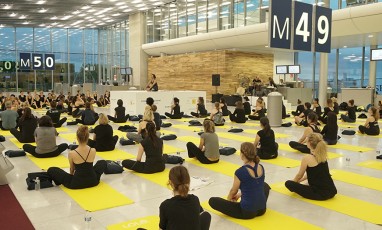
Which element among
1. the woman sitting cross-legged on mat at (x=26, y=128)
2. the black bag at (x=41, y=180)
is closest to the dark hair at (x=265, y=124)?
the black bag at (x=41, y=180)

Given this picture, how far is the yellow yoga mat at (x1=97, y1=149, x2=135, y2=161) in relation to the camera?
9510 millimetres

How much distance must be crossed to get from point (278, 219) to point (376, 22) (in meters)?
16.9

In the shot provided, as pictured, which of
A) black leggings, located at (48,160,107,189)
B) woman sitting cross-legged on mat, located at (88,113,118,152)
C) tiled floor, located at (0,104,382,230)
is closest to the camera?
tiled floor, located at (0,104,382,230)

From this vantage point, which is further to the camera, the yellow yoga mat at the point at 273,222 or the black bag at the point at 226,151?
the black bag at the point at 226,151

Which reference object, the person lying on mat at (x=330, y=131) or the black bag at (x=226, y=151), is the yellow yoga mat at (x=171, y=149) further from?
the person lying on mat at (x=330, y=131)

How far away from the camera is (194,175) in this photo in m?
7.82

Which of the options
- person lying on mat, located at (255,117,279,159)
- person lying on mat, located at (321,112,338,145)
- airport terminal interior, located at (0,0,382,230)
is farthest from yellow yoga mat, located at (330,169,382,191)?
person lying on mat, located at (321,112,338,145)

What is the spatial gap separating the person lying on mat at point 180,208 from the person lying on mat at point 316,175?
9.41ft

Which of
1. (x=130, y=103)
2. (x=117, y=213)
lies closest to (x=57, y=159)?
(x=117, y=213)

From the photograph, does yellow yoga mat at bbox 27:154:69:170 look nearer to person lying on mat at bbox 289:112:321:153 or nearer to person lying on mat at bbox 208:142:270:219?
person lying on mat at bbox 208:142:270:219

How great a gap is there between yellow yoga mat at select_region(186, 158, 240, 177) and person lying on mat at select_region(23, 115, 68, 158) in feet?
10.7

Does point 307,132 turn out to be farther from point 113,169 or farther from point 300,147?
point 113,169

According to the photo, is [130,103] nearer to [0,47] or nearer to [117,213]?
[117,213]

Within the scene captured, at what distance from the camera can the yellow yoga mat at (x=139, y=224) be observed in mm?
4996
